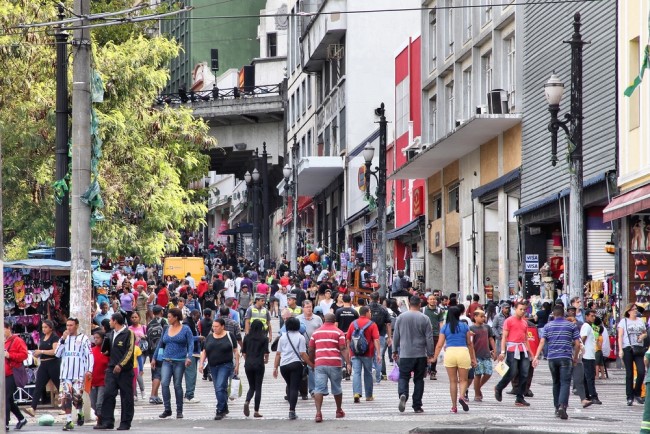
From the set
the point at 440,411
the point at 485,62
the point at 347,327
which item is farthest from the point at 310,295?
the point at 440,411

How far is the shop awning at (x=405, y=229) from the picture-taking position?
4859 centimetres

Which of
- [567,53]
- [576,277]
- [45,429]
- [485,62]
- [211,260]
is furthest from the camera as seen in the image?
[211,260]

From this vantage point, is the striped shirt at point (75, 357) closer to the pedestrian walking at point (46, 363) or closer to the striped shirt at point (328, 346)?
the pedestrian walking at point (46, 363)

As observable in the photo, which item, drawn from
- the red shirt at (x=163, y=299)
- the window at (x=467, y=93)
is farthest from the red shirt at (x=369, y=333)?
the window at (x=467, y=93)

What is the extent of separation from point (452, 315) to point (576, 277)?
4345 mm

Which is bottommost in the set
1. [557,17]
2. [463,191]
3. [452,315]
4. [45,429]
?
[45,429]

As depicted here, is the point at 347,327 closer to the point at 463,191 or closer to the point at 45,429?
the point at 45,429

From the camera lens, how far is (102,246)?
34.9 meters

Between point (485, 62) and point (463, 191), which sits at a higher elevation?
point (485, 62)

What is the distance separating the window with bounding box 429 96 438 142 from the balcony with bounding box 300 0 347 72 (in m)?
9.34

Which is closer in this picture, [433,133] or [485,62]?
[485,62]

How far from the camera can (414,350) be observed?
1989 centimetres

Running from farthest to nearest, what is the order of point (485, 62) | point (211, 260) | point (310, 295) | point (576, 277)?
1. point (211, 260)
2. point (310, 295)
3. point (485, 62)
4. point (576, 277)

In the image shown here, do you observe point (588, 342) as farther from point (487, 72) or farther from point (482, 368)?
point (487, 72)
